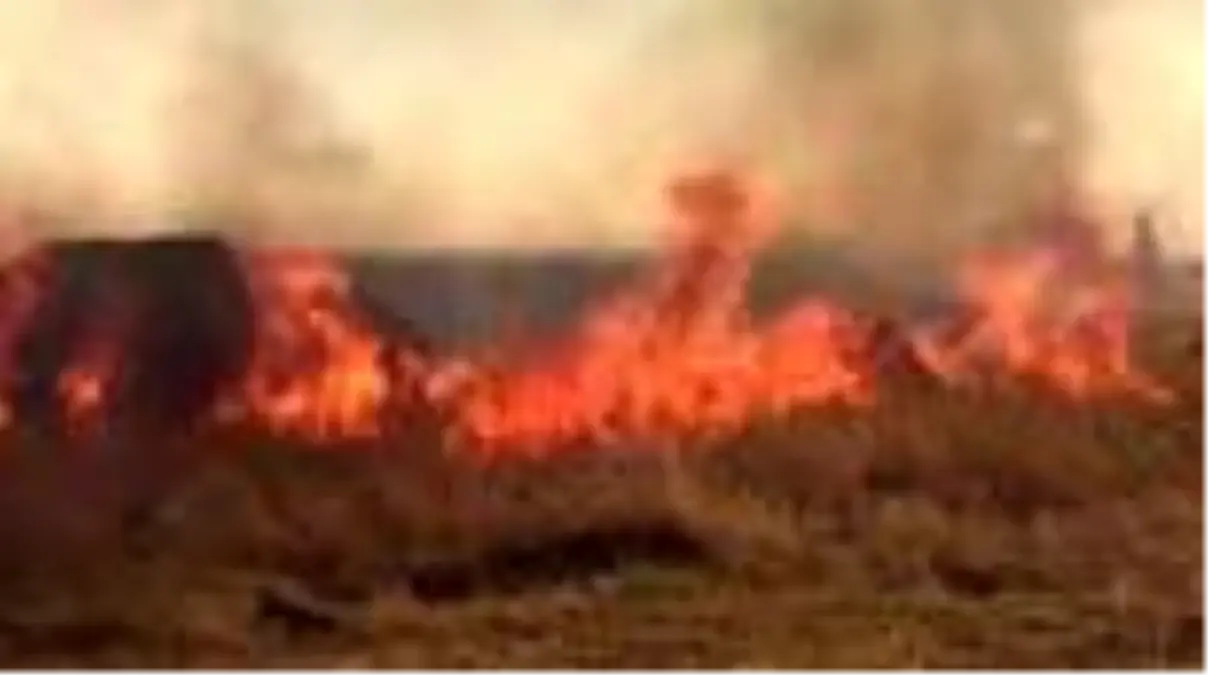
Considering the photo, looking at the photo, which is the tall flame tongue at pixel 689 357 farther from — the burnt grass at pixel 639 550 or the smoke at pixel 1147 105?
the smoke at pixel 1147 105

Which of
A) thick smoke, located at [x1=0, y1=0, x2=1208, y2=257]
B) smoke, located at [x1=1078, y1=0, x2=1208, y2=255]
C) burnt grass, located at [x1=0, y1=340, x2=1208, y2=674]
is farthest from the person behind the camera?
smoke, located at [x1=1078, y1=0, x2=1208, y2=255]

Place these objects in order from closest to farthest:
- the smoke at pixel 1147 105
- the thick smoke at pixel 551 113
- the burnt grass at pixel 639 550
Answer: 1. the burnt grass at pixel 639 550
2. the thick smoke at pixel 551 113
3. the smoke at pixel 1147 105

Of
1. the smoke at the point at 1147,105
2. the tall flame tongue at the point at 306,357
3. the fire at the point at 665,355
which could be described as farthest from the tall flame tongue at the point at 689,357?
the smoke at the point at 1147,105

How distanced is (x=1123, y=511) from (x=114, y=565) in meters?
1.16

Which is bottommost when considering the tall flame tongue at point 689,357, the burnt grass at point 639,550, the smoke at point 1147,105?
the burnt grass at point 639,550

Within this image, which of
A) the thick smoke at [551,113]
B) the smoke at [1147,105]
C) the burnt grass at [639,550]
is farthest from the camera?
the smoke at [1147,105]

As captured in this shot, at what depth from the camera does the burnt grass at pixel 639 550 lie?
2.65m

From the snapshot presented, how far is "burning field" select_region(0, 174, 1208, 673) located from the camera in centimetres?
267

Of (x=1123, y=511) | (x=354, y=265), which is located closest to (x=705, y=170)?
(x=354, y=265)

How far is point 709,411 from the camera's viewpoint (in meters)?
2.85

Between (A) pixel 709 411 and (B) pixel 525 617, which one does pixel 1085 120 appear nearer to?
(A) pixel 709 411

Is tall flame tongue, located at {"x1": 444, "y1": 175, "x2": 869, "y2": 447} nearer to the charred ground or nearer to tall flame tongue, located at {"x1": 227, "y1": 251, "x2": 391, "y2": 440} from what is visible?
the charred ground

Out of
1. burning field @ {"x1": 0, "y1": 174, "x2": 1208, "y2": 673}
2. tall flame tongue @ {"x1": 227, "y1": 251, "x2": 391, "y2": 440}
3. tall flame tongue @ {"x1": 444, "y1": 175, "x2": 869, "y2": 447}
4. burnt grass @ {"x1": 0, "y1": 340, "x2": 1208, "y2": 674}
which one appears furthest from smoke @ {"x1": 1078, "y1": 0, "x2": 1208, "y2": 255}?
tall flame tongue @ {"x1": 227, "y1": 251, "x2": 391, "y2": 440}

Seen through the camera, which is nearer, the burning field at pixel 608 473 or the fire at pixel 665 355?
the burning field at pixel 608 473
